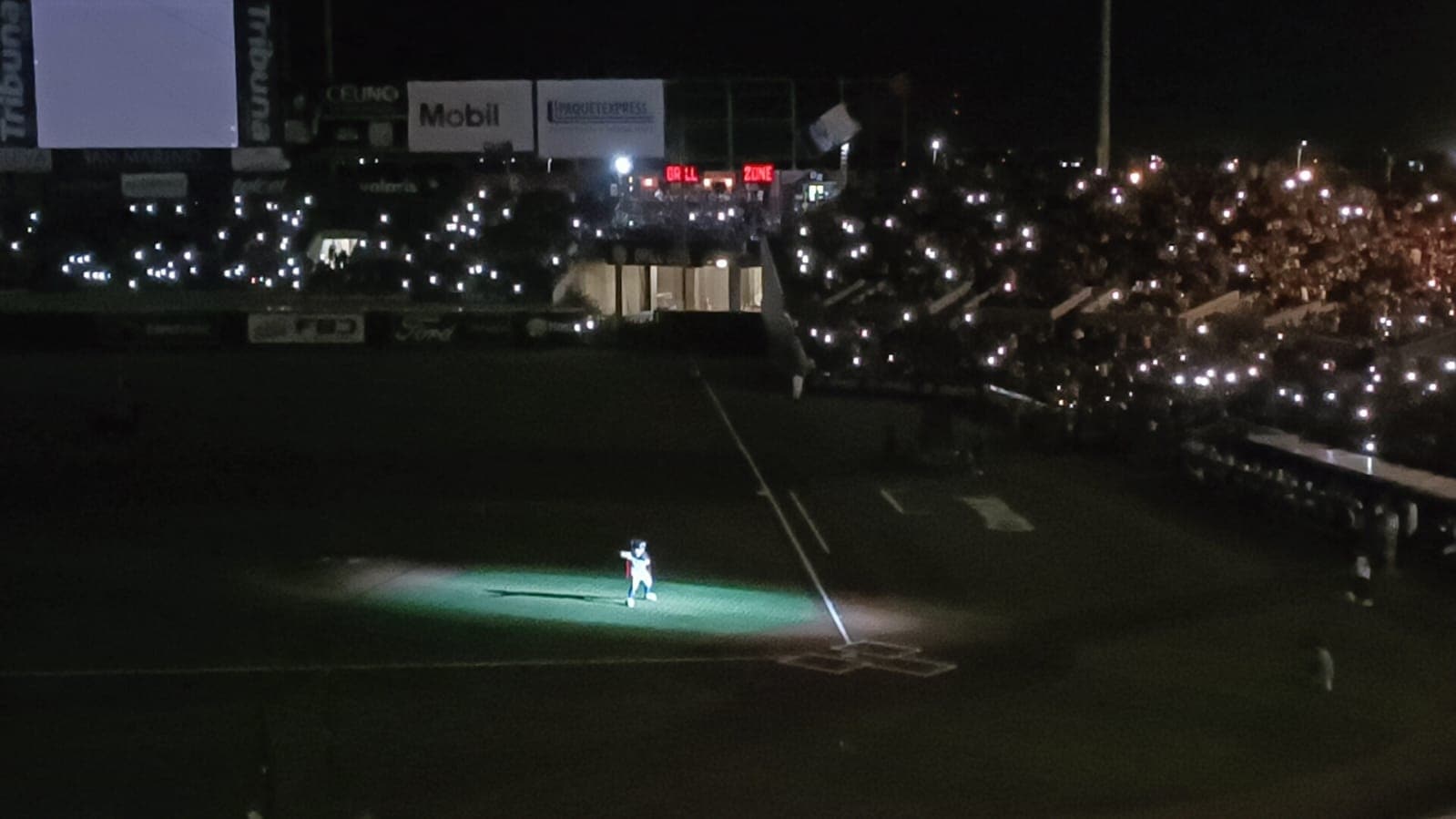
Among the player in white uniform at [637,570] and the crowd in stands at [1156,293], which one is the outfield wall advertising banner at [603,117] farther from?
the player in white uniform at [637,570]

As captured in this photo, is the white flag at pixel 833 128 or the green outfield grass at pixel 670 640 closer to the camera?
the green outfield grass at pixel 670 640

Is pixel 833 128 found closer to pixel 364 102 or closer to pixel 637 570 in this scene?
pixel 364 102

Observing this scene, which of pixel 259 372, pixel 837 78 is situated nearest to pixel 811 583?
pixel 259 372

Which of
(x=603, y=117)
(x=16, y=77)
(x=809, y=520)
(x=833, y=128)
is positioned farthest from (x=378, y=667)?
(x=603, y=117)

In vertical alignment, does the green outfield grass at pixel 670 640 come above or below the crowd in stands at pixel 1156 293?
below

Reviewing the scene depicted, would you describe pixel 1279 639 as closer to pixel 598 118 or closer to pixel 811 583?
pixel 811 583

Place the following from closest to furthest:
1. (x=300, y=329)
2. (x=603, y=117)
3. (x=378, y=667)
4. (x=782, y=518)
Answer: (x=378, y=667), (x=782, y=518), (x=300, y=329), (x=603, y=117)

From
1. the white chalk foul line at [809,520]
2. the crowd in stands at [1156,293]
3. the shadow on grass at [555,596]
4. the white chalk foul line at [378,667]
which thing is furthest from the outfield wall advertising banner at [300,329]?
the white chalk foul line at [378,667]
